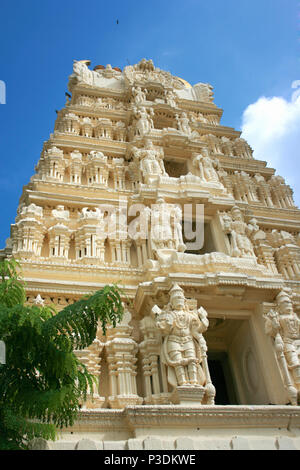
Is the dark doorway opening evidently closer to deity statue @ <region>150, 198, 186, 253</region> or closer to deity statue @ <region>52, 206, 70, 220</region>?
deity statue @ <region>150, 198, 186, 253</region>

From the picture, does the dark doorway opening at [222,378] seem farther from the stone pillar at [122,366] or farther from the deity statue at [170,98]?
the deity statue at [170,98]

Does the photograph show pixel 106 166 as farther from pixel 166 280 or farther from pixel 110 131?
pixel 166 280

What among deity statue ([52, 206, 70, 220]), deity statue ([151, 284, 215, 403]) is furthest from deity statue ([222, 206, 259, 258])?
deity statue ([52, 206, 70, 220])

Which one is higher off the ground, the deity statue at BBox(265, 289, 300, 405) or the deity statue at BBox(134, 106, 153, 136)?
the deity statue at BBox(134, 106, 153, 136)

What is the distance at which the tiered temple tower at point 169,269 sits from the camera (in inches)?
317

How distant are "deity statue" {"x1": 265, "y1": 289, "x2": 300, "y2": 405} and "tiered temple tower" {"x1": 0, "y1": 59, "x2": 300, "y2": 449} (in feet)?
0.08

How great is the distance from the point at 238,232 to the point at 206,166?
3301 mm

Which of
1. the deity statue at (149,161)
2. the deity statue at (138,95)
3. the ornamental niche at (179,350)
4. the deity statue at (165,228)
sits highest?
the deity statue at (138,95)

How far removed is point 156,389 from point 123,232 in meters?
4.68

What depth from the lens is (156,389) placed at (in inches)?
358

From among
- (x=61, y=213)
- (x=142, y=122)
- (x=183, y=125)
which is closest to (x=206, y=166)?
(x=183, y=125)

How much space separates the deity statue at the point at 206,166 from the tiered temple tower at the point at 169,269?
55 millimetres

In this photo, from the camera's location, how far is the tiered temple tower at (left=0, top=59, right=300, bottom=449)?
26.4 ft

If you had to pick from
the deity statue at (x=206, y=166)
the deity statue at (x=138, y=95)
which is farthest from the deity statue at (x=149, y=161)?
the deity statue at (x=138, y=95)
